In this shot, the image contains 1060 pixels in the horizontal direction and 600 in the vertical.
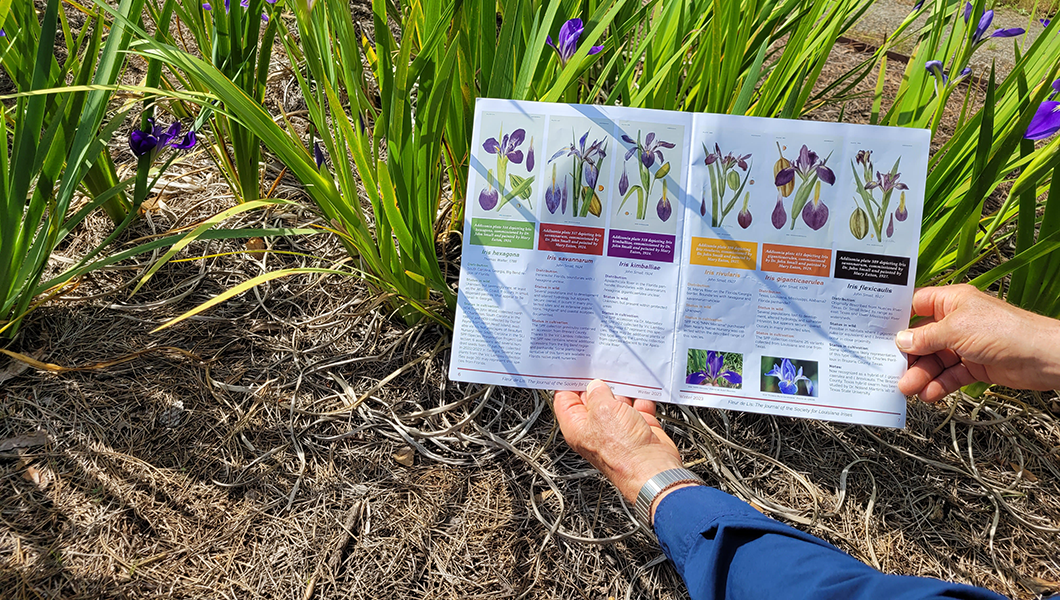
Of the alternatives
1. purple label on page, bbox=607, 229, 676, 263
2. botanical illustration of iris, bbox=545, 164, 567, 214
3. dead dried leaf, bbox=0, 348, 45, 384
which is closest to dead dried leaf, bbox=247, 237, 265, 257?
dead dried leaf, bbox=0, 348, 45, 384

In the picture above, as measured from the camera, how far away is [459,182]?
1.15 meters

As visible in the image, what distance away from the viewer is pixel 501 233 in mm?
960

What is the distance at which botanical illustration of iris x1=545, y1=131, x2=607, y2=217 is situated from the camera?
0.95 meters

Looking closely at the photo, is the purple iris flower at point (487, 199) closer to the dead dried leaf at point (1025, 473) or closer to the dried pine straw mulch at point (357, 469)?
the dried pine straw mulch at point (357, 469)

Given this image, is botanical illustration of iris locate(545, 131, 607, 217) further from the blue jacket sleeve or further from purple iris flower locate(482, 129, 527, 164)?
the blue jacket sleeve

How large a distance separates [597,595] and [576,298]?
54 centimetres

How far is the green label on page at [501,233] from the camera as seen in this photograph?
96 cm

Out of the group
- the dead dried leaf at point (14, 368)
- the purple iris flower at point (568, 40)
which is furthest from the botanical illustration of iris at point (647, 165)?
the dead dried leaf at point (14, 368)

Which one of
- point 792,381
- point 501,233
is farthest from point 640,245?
point 792,381

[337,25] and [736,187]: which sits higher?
[337,25]

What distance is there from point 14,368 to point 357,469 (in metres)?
0.66

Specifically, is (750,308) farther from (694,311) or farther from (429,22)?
(429,22)

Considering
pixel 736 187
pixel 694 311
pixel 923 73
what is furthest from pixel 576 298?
pixel 923 73

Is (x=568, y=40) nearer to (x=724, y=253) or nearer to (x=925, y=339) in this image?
(x=724, y=253)
